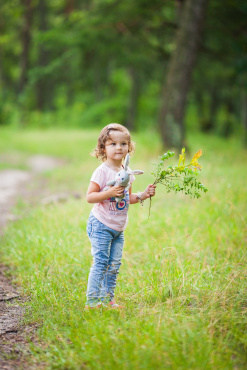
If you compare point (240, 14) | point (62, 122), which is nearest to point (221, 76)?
point (240, 14)

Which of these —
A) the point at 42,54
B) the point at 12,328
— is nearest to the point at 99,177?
the point at 12,328

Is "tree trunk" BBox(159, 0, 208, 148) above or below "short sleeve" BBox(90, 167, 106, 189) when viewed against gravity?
above

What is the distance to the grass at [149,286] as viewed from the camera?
7.92 ft

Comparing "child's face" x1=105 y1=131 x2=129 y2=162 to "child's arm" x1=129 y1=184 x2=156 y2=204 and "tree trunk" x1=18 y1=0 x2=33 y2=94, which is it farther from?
"tree trunk" x1=18 y1=0 x2=33 y2=94

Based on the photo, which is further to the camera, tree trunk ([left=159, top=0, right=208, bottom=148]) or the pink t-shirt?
tree trunk ([left=159, top=0, right=208, bottom=148])

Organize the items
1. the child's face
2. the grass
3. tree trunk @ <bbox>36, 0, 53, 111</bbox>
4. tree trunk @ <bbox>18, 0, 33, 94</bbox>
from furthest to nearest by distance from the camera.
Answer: tree trunk @ <bbox>36, 0, 53, 111</bbox> < tree trunk @ <bbox>18, 0, 33, 94</bbox> < the child's face < the grass

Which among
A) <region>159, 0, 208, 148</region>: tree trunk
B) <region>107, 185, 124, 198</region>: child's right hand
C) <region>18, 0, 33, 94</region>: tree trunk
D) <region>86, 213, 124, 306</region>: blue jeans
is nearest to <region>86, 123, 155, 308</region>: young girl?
<region>86, 213, 124, 306</region>: blue jeans

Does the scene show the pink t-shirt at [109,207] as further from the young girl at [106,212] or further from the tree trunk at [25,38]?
the tree trunk at [25,38]

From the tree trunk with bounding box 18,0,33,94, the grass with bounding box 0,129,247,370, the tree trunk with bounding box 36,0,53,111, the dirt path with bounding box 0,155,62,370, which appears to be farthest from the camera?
the tree trunk with bounding box 36,0,53,111

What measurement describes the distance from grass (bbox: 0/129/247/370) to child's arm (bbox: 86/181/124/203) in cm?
83

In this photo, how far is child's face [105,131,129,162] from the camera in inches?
123

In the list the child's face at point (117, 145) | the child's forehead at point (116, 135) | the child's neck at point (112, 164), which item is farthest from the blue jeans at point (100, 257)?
the child's forehead at point (116, 135)

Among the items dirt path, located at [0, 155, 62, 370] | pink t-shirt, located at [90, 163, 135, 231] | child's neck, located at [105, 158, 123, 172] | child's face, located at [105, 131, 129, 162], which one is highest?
child's face, located at [105, 131, 129, 162]

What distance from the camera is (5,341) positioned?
2.81m
